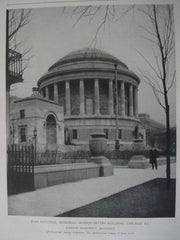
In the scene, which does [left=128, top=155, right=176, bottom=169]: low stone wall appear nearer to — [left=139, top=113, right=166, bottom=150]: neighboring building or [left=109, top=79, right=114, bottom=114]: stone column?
[left=139, top=113, right=166, bottom=150]: neighboring building

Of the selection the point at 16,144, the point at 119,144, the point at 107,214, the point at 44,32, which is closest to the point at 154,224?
the point at 107,214

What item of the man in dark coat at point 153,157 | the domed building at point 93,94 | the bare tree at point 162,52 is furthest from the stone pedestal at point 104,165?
the bare tree at point 162,52

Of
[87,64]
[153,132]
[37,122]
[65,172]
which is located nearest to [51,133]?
[37,122]

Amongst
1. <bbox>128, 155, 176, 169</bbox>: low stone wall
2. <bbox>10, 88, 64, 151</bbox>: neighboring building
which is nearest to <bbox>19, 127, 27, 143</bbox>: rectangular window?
<bbox>10, 88, 64, 151</bbox>: neighboring building

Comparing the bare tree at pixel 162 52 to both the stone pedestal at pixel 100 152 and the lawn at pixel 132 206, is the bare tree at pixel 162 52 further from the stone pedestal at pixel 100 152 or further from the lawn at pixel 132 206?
the stone pedestal at pixel 100 152

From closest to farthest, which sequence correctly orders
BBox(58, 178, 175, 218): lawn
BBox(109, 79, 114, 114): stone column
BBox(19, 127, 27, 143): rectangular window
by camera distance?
1. BBox(58, 178, 175, 218): lawn
2. BBox(19, 127, 27, 143): rectangular window
3. BBox(109, 79, 114, 114): stone column

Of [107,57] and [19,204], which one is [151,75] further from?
[19,204]
